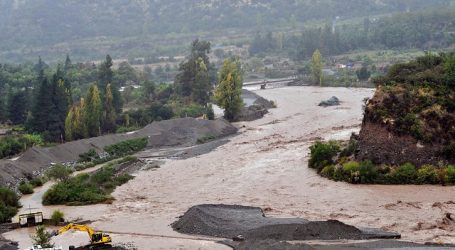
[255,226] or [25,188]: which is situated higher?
[255,226]

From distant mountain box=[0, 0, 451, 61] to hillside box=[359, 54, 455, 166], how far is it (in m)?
Answer: 143

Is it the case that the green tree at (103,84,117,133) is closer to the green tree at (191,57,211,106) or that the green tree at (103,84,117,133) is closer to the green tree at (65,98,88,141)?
the green tree at (65,98,88,141)

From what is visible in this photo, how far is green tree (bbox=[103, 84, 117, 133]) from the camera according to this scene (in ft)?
211

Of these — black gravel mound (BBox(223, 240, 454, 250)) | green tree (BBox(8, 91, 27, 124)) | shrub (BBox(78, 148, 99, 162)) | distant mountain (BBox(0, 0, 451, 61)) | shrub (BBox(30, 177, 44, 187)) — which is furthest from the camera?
distant mountain (BBox(0, 0, 451, 61))

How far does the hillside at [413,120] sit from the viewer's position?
4059 cm

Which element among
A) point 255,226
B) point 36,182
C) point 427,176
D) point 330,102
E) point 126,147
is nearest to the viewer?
point 255,226

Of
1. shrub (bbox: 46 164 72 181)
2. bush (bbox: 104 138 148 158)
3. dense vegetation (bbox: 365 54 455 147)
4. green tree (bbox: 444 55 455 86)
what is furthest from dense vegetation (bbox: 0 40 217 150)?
green tree (bbox: 444 55 455 86)

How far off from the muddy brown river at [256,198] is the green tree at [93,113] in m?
11.6

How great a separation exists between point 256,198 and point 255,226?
7102 mm

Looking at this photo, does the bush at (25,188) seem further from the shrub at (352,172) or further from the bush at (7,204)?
the shrub at (352,172)

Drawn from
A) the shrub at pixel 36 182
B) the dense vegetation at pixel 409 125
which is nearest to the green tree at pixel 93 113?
the shrub at pixel 36 182

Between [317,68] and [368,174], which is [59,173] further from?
[317,68]

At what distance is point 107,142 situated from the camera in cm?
5669

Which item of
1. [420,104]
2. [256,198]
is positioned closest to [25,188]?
[256,198]
